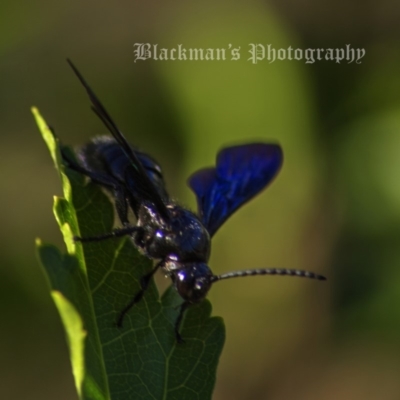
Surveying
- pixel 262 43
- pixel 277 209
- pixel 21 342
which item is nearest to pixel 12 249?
pixel 21 342

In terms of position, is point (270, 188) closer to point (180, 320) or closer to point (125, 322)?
point (180, 320)

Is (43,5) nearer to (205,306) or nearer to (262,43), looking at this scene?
(262,43)

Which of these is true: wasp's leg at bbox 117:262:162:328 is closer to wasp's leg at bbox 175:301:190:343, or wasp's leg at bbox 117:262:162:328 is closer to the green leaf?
the green leaf

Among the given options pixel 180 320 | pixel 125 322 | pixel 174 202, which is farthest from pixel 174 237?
pixel 125 322

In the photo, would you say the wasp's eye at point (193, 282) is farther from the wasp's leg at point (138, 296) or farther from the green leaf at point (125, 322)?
the wasp's leg at point (138, 296)

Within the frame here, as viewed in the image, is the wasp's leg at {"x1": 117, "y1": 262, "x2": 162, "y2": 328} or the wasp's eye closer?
the wasp's leg at {"x1": 117, "y1": 262, "x2": 162, "y2": 328}

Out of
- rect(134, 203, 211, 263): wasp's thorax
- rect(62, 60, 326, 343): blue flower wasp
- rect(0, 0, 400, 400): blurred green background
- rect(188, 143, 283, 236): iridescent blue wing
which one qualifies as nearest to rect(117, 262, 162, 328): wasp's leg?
rect(62, 60, 326, 343): blue flower wasp
